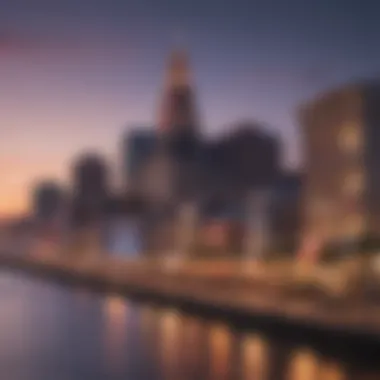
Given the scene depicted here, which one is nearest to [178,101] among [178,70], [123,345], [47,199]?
[178,70]

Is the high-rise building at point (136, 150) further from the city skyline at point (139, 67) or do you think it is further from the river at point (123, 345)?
the river at point (123, 345)

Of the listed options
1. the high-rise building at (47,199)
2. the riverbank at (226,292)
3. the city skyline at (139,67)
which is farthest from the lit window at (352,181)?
the high-rise building at (47,199)

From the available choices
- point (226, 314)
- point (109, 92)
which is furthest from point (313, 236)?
point (109, 92)

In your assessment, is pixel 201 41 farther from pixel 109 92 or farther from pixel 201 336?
pixel 201 336

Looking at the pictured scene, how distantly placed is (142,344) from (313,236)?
65 cm

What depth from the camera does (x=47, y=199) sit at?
308 centimetres

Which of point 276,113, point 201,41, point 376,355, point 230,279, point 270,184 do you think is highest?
point 201,41

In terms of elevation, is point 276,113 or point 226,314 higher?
point 276,113

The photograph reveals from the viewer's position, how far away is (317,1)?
10.4 ft

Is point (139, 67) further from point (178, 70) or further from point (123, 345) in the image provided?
point (123, 345)

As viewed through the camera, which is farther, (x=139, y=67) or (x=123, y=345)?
(x=139, y=67)

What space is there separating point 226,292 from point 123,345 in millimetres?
393

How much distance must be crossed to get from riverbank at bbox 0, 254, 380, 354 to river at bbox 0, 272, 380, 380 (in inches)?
1.8

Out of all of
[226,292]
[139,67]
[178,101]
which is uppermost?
[139,67]
